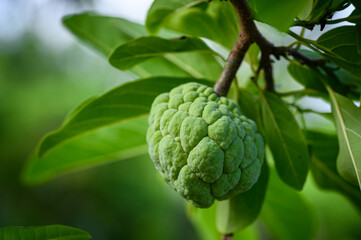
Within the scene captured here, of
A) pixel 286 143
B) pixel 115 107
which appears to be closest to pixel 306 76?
pixel 286 143

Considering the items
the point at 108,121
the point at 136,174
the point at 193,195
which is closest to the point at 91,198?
the point at 136,174

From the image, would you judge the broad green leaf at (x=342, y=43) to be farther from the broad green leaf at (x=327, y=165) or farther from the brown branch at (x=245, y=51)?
the broad green leaf at (x=327, y=165)

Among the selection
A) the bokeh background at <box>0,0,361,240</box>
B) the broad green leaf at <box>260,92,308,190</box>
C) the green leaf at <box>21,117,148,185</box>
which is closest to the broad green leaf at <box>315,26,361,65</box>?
the broad green leaf at <box>260,92,308,190</box>

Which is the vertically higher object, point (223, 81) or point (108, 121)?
point (223, 81)

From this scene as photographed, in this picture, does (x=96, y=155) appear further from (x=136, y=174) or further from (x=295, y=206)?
(x=136, y=174)

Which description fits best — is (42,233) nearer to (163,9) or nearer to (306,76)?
(163,9)

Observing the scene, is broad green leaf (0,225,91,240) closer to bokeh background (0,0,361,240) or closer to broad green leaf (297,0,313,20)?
broad green leaf (297,0,313,20)

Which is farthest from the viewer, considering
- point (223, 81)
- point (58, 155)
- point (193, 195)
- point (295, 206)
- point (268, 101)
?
point (295, 206)

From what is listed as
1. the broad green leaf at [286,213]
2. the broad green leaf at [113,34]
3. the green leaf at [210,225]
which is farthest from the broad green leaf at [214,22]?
the green leaf at [210,225]
